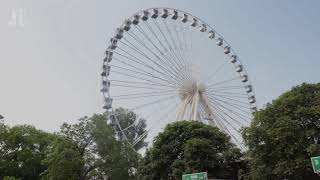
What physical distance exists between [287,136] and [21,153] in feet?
79.4

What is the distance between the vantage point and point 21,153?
3925 centimetres

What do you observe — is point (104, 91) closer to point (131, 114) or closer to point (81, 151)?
point (81, 151)

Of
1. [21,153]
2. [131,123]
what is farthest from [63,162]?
[131,123]

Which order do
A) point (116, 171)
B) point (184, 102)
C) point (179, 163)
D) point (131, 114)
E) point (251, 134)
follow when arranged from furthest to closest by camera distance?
point (131, 114) → point (184, 102) → point (116, 171) → point (179, 163) → point (251, 134)

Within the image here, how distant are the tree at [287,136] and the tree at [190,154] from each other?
3661 mm

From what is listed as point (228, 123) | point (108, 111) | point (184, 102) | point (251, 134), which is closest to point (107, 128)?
point (108, 111)

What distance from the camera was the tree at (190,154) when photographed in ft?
114

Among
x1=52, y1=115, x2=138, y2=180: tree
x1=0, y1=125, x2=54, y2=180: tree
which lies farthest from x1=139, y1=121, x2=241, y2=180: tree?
x1=0, y1=125, x2=54, y2=180: tree

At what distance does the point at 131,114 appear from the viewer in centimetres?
5247

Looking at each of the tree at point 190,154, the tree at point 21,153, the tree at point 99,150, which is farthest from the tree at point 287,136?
the tree at point 21,153

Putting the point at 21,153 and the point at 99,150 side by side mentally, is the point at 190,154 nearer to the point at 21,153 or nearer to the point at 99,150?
the point at 99,150

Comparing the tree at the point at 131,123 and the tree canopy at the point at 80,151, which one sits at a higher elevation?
the tree at the point at 131,123

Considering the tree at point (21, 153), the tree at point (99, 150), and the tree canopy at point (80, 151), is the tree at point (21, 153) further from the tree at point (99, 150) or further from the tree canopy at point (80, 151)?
the tree at point (99, 150)

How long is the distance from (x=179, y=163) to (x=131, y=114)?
18.4 m
